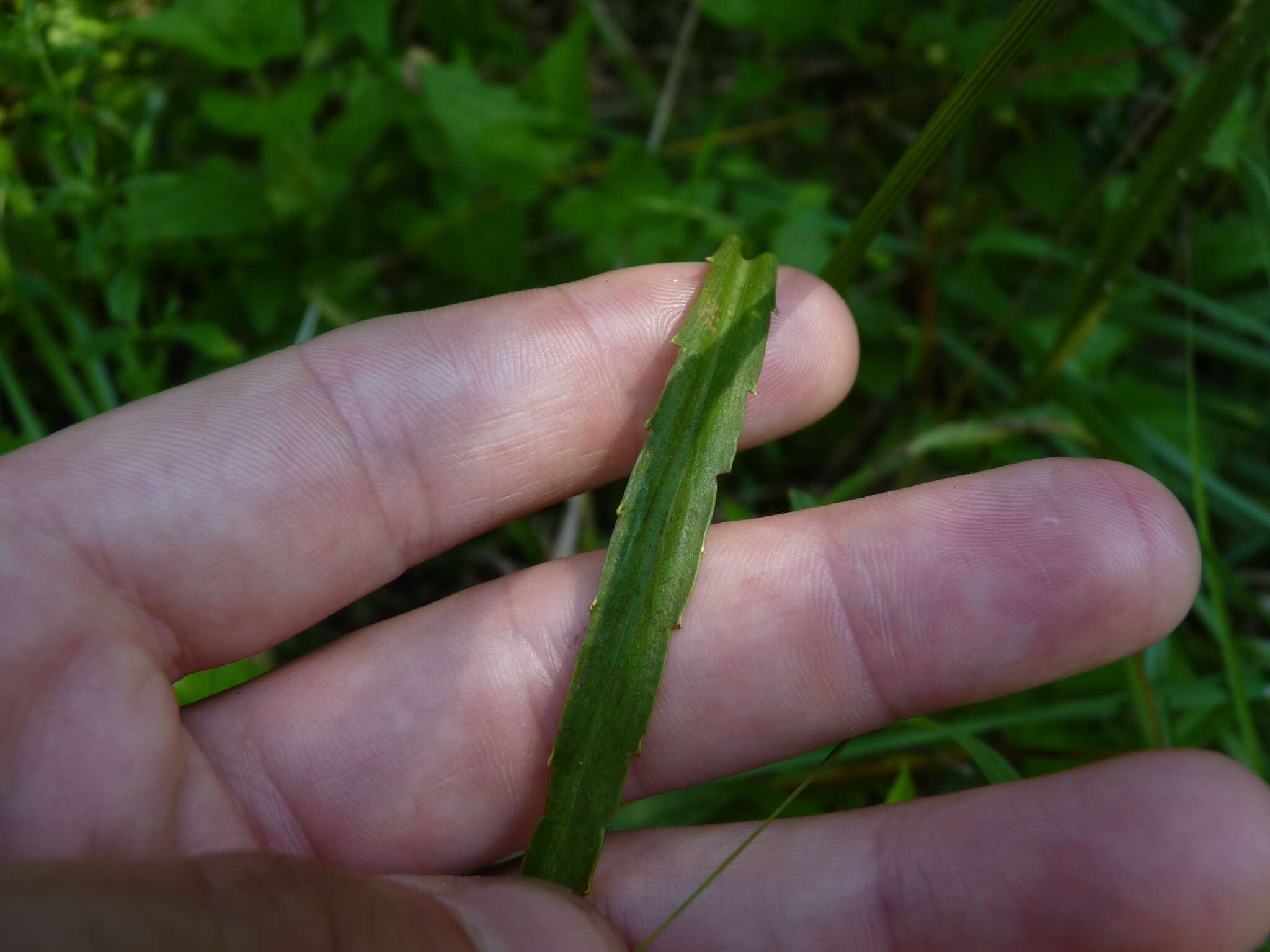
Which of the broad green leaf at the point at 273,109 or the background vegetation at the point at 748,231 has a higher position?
the broad green leaf at the point at 273,109

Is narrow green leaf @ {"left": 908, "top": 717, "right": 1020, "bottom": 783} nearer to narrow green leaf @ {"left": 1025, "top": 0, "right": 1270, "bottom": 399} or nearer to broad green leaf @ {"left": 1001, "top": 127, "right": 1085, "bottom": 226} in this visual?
narrow green leaf @ {"left": 1025, "top": 0, "right": 1270, "bottom": 399}

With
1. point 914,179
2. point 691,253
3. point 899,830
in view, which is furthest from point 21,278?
point 899,830

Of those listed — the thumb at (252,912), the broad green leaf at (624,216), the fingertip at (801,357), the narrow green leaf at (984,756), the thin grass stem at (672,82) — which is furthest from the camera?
the thin grass stem at (672,82)

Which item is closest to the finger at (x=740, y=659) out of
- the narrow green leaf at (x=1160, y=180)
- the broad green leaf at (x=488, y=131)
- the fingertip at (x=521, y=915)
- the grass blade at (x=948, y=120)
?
the fingertip at (x=521, y=915)

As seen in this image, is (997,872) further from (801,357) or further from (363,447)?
(363,447)

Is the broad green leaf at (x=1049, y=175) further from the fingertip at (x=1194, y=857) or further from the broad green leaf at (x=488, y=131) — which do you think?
the fingertip at (x=1194, y=857)

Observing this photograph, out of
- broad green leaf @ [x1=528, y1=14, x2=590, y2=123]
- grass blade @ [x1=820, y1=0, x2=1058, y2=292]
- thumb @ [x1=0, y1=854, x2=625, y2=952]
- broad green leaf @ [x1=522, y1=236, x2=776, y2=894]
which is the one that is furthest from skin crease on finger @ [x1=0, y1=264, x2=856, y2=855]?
broad green leaf @ [x1=528, y1=14, x2=590, y2=123]

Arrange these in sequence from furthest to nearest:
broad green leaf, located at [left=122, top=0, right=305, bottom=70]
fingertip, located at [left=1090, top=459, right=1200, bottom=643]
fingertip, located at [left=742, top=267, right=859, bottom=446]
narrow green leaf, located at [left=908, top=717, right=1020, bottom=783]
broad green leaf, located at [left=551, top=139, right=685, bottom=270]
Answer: broad green leaf, located at [left=551, top=139, right=685, bottom=270], broad green leaf, located at [left=122, top=0, right=305, bottom=70], fingertip, located at [left=742, top=267, right=859, bottom=446], narrow green leaf, located at [left=908, top=717, right=1020, bottom=783], fingertip, located at [left=1090, top=459, right=1200, bottom=643]
